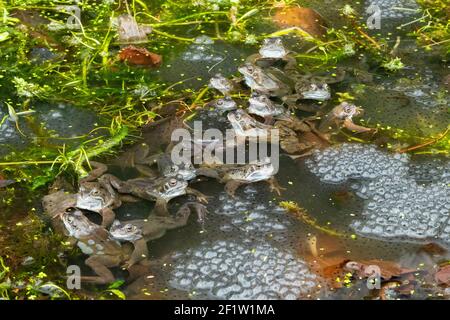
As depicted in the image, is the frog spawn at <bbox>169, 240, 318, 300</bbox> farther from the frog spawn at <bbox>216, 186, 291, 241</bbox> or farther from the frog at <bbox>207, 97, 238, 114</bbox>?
the frog at <bbox>207, 97, 238, 114</bbox>

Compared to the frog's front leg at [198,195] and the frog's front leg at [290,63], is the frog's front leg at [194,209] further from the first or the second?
the frog's front leg at [290,63]

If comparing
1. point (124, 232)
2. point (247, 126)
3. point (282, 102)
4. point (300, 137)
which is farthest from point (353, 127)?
point (124, 232)

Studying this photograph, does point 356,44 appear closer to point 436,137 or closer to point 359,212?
point 436,137

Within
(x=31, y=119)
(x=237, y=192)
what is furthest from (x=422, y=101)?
(x=31, y=119)

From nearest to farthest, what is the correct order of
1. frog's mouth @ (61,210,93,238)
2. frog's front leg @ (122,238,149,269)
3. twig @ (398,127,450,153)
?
frog's front leg @ (122,238,149,269) < frog's mouth @ (61,210,93,238) < twig @ (398,127,450,153)

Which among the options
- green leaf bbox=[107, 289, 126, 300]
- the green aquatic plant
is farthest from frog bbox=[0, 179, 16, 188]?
the green aquatic plant

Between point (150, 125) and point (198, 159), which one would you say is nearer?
point (198, 159)

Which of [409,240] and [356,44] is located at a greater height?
[356,44]
